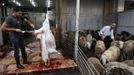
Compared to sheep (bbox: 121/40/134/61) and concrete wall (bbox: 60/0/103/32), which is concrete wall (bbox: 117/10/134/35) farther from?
sheep (bbox: 121/40/134/61)

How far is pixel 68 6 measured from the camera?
7.55 meters

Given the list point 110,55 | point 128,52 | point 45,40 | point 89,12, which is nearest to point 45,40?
point 45,40

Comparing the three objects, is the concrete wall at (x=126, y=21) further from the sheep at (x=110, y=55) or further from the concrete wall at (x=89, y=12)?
the sheep at (x=110, y=55)

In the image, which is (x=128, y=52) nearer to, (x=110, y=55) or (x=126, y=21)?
(x=110, y=55)

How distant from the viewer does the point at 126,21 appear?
6.81m

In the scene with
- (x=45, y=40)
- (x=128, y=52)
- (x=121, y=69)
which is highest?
(x=45, y=40)

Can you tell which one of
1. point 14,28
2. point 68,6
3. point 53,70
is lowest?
point 53,70

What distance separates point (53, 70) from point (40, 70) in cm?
28

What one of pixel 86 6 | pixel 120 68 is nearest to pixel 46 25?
pixel 120 68

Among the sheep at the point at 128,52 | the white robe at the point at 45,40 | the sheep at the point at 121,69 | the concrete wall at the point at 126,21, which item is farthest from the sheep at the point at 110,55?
the concrete wall at the point at 126,21

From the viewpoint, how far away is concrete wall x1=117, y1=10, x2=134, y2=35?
20.8ft

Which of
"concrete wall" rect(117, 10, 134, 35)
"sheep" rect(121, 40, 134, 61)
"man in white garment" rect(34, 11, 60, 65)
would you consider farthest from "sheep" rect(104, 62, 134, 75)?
"concrete wall" rect(117, 10, 134, 35)

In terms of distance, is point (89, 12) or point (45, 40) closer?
point (45, 40)

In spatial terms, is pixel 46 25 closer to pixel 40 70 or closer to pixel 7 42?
pixel 40 70
